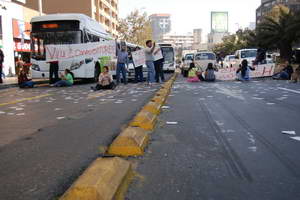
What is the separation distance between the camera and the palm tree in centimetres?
4675

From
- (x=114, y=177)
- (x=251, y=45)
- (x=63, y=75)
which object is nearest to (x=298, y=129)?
(x=114, y=177)

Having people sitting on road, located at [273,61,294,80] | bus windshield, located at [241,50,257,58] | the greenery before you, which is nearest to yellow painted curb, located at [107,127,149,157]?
people sitting on road, located at [273,61,294,80]

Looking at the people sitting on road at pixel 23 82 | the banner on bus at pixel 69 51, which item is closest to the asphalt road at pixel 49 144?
the people sitting on road at pixel 23 82

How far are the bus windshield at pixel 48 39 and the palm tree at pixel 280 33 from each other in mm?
34813

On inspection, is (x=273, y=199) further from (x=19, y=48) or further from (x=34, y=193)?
(x=19, y=48)

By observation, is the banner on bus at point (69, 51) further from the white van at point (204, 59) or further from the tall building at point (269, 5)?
the tall building at point (269, 5)

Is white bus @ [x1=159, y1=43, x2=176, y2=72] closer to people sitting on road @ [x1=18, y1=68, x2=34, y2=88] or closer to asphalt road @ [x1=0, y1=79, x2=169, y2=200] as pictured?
people sitting on road @ [x1=18, y1=68, x2=34, y2=88]

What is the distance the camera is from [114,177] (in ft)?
9.39

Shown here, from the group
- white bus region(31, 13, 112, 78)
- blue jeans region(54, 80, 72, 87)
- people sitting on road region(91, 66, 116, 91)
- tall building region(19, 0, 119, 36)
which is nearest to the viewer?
people sitting on road region(91, 66, 116, 91)

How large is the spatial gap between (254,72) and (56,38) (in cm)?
1149

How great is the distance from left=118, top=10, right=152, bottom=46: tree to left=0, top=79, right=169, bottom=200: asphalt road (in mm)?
56343

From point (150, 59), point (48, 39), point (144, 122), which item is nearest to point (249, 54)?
point (150, 59)

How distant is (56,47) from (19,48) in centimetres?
1444

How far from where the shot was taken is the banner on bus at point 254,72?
21.2 meters
